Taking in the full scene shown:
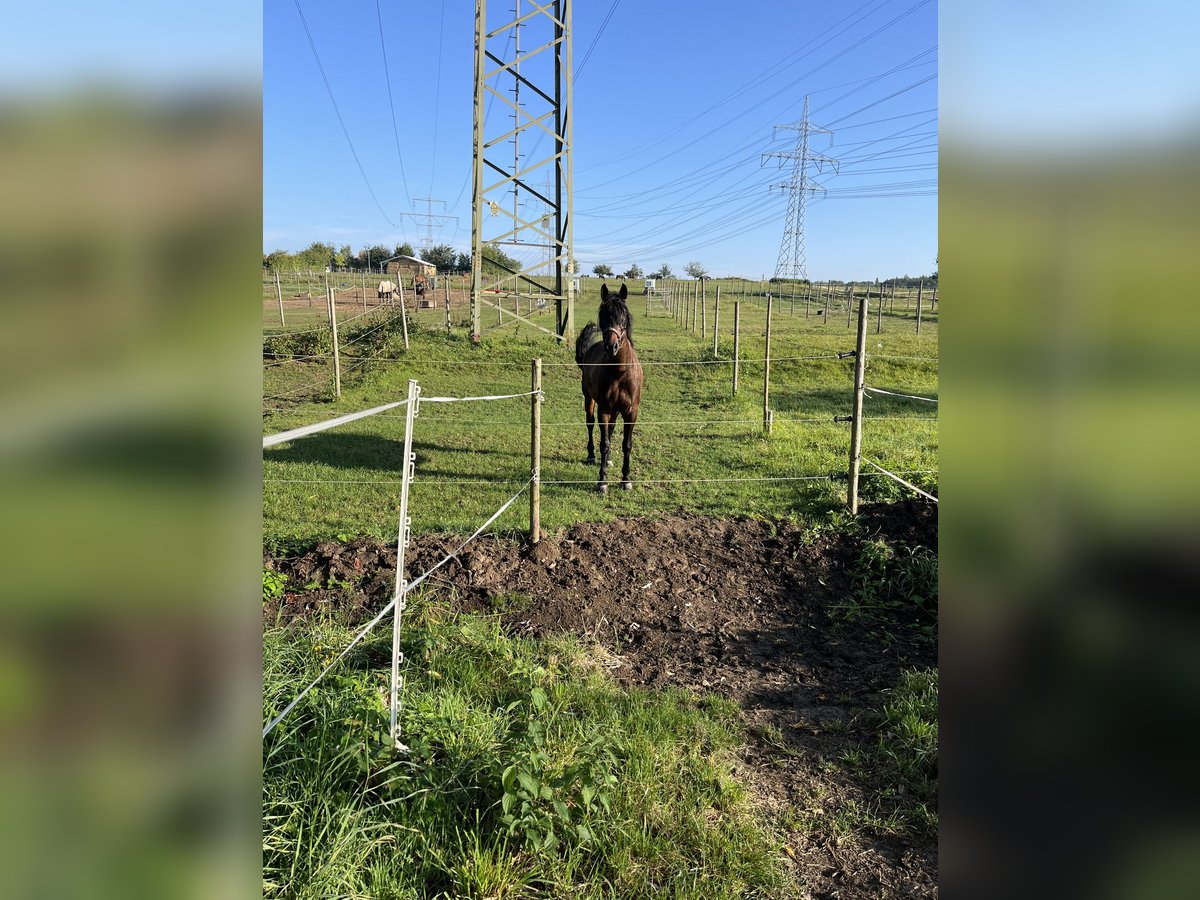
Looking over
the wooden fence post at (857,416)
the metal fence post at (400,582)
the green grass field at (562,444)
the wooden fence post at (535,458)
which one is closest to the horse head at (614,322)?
the green grass field at (562,444)

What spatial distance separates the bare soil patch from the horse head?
1.86 m

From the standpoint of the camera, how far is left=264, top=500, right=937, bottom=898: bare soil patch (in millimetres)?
2312

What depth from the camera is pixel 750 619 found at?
13.0 ft

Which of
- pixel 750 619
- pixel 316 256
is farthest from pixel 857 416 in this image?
pixel 316 256

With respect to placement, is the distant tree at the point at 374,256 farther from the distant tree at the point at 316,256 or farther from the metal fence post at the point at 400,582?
the metal fence post at the point at 400,582

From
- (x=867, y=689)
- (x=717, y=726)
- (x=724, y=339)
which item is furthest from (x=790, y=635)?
(x=724, y=339)

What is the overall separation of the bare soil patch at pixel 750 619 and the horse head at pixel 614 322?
1.86 meters

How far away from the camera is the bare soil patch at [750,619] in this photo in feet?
7.59

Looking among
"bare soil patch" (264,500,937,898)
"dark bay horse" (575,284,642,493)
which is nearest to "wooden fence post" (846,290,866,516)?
"bare soil patch" (264,500,937,898)

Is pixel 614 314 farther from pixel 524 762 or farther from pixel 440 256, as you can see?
pixel 440 256

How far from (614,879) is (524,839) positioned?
29cm

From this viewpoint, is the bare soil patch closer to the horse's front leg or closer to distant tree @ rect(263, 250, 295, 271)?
the horse's front leg
